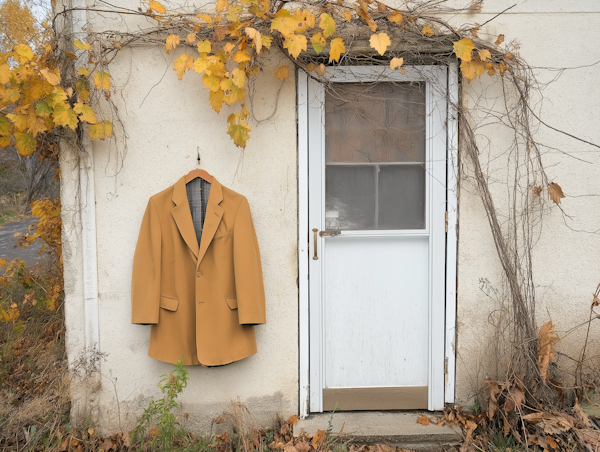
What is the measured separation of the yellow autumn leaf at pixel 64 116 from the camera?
7.63ft

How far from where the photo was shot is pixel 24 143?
2.37 metres

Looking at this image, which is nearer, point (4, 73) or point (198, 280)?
point (4, 73)

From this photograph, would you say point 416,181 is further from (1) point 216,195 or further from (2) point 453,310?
(1) point 216,195

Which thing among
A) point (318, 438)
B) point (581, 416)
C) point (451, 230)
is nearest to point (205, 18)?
point (451, 230)

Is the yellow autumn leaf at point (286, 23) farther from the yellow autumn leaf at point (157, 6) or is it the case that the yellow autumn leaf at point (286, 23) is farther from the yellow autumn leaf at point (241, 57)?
the yellow autumn leaf at point (157, 6)

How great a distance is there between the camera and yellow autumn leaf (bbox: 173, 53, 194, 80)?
92.6 inches

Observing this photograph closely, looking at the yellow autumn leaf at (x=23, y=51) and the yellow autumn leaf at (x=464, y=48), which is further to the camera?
the yellow autumn leaf at (x=464, y=48)

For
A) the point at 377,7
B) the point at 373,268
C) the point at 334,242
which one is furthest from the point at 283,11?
the point at 373,268

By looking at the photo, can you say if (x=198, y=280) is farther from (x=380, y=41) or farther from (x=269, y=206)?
(x=380, y=41)

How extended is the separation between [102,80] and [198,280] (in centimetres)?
127

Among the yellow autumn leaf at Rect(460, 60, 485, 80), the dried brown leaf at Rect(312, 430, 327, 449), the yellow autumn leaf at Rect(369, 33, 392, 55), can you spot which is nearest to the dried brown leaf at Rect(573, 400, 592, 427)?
the dried brown leaf at Rect(312, 430, 327, 449)

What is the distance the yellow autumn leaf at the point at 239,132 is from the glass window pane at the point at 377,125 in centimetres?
59

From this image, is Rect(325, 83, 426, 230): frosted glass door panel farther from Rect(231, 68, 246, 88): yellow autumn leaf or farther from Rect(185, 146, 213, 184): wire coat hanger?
Rect(185, 146, 213, 184): wire coat hanger

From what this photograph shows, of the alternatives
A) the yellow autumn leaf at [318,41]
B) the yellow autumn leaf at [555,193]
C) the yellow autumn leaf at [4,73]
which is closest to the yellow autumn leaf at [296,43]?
the yellow autumn leaf at [318,41]
